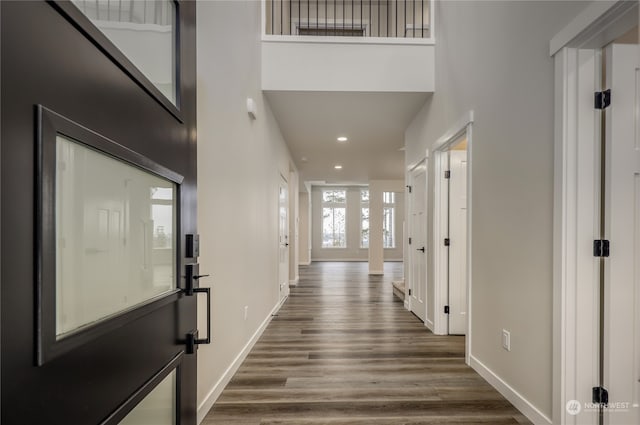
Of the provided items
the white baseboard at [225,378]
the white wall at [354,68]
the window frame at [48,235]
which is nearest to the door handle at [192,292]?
the window frame at [48,235]

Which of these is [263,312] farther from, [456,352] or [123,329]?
[123,329]

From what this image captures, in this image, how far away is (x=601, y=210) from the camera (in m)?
1.75

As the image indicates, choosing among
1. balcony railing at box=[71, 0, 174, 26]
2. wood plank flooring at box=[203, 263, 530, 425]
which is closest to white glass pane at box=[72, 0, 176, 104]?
balcony railing at box=[71, 0, 174, 26]

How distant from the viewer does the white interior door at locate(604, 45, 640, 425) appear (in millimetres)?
1660

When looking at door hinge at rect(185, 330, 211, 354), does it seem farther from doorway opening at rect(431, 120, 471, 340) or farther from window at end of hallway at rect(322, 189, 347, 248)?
window at end of hallway at rect(322, 189, 347, 248)

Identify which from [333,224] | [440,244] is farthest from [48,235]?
[333,224]

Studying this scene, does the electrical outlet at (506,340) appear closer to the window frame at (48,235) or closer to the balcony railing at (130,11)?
the window frame at (48,235)

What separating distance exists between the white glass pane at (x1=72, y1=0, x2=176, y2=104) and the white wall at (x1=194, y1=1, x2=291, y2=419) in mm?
904

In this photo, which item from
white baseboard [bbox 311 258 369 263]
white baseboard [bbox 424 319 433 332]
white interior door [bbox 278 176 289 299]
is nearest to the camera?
white baseboard [bbox 424 319 433 332]

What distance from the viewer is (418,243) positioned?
14.9 feet

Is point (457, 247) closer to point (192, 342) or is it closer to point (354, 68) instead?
point (354, 68)

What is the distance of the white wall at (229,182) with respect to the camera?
2.08m

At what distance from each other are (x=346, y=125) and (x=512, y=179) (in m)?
2.99

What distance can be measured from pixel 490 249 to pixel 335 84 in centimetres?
227
